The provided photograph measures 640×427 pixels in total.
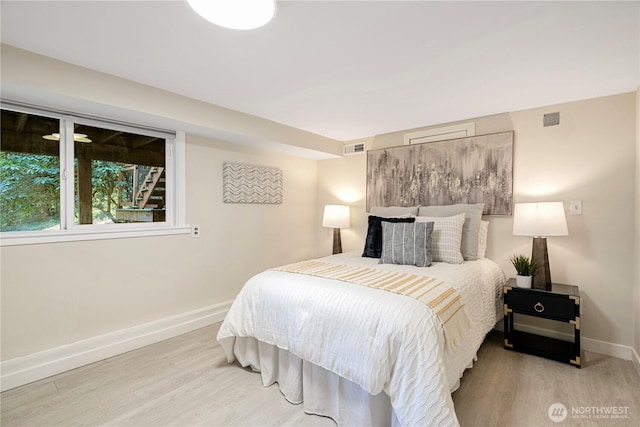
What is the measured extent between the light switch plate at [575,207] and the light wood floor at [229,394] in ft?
3.88

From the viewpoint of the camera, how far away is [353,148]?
13.4 ft

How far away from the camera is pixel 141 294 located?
2.68 metres

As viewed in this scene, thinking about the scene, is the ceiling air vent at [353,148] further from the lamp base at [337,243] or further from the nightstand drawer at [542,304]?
the nightstand drawer at [542,304]

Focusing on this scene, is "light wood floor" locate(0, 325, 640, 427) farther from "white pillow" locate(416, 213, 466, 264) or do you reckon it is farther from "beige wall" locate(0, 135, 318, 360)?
"white pillow" locate(416, 213, 466, 264)

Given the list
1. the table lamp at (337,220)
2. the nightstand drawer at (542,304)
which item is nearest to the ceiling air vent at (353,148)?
the table lamp at (337,220)

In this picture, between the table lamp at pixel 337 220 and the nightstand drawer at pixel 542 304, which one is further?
the table lamp at pixel 337 220

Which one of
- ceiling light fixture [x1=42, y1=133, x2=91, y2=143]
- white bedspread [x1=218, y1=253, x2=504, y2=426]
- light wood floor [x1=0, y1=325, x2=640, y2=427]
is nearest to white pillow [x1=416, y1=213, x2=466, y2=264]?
white bedspread [x1=218, y1=253, x2=504, y2=426]

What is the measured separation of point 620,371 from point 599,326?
40cm

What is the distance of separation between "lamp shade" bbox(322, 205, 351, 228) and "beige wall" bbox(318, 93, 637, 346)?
5.75 ft

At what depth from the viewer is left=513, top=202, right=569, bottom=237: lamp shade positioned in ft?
A: 7.77

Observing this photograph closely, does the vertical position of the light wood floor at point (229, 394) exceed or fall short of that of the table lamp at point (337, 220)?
it falls short

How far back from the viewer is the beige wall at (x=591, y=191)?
2.42 metres

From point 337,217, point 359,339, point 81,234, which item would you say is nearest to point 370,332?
point 359,339

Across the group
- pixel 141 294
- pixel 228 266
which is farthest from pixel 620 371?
pixel 141 294
